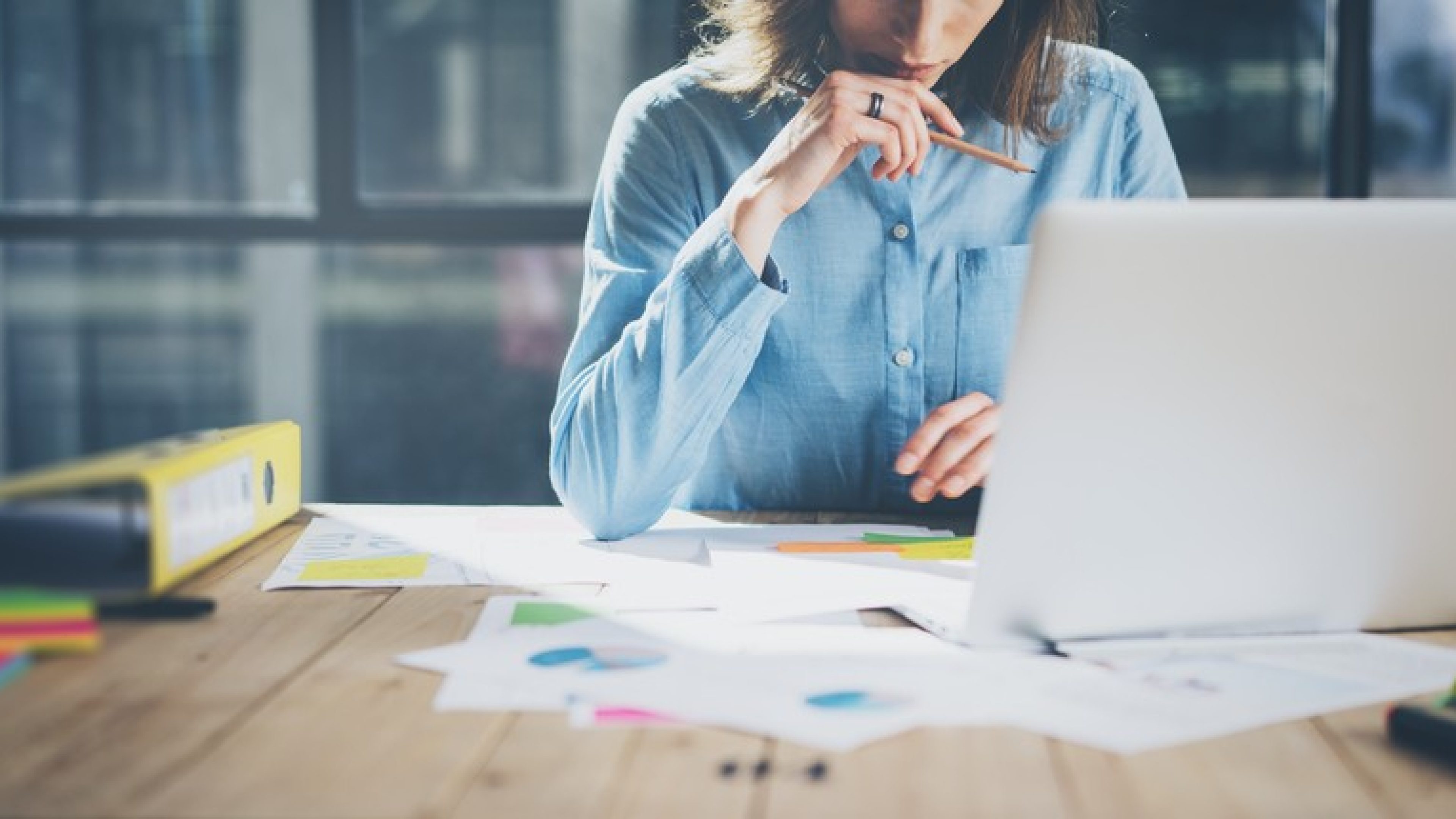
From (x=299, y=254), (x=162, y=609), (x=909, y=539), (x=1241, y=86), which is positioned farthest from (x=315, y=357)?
(x=162, y=609)

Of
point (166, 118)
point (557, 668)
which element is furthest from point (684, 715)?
point (166, 118)

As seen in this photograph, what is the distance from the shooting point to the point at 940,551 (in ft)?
4.16

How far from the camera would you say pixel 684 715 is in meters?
0.81

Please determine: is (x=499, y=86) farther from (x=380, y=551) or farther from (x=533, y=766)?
(x=533, y=766)

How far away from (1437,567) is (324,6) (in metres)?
2.63

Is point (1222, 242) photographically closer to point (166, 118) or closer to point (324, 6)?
point (324, 6)

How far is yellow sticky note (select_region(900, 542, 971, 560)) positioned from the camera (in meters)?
1.24

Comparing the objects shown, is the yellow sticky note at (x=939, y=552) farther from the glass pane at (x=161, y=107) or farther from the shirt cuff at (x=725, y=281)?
the glass pane at (x=161, y=107)

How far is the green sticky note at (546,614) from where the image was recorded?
1009mm

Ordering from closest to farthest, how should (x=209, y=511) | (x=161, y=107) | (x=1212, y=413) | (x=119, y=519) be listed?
(x=1212, y=413)
(x=119, y=519)
(x=209, y=511)
(x=161, y=107)

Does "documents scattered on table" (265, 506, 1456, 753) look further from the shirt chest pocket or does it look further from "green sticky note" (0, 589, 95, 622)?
the shirt chest pocket

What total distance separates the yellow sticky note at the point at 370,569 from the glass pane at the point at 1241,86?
3.22 meters

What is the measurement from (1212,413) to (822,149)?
2.26ft

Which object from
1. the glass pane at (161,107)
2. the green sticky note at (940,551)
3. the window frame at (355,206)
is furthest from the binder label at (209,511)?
the glass pane at (161,107)
